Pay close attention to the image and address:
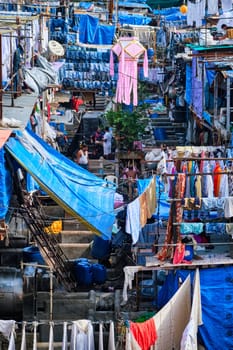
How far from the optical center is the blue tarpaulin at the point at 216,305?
49.9 feet

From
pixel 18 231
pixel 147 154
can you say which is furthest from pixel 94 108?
pixel 18 231

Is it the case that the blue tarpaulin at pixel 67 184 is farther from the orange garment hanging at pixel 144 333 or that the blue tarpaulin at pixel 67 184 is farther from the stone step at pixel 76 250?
the stone step at pixel 76 250

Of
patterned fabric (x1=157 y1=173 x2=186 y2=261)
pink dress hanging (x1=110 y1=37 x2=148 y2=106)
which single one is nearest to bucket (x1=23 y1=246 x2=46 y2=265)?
patterned fabric (x1=157 y1=173 x2=186 y2=261)

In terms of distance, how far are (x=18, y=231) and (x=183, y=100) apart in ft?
40.4

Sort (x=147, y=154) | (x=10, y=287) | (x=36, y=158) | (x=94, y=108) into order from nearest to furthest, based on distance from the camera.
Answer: (x=36, y=158), (x=10, y=287), (x=147, y=154), (x=94, y=108)

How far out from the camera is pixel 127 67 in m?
28.4

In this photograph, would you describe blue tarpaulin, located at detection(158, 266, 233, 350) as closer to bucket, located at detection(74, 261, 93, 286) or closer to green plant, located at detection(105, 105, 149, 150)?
bucket, located at detection(74, 261, 93, 286)

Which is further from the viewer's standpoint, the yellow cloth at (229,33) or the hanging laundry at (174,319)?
the yellow cloth at (229,33)

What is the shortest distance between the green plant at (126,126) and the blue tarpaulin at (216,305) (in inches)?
471

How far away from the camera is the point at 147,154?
24.8 metres

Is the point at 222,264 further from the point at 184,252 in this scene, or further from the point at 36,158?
the point at 36,158

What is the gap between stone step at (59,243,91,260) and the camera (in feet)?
67.4

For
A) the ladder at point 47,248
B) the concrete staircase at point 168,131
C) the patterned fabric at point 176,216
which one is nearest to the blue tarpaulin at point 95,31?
the concrete staircase at point 168,131

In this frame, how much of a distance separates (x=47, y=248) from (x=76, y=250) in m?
3.13
